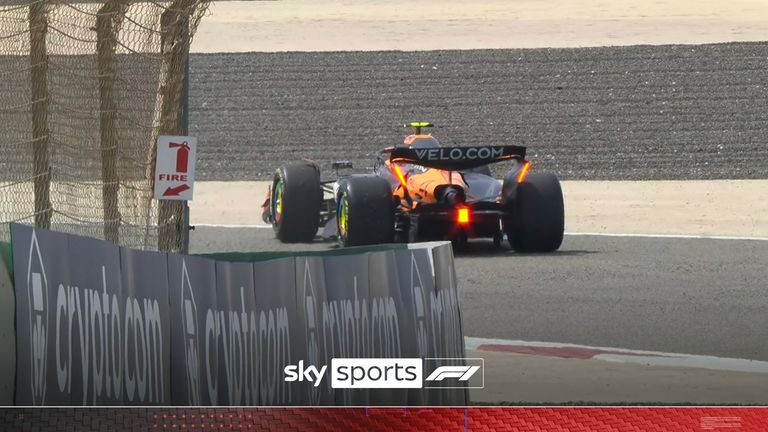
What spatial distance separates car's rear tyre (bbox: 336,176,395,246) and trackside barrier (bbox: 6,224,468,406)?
6357 millimetres

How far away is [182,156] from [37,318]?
2417 mm

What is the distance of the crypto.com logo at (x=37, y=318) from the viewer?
5246mm

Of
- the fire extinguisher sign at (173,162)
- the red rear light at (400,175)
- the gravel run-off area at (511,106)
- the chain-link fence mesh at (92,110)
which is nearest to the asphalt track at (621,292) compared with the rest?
the red rear light at (400,175)

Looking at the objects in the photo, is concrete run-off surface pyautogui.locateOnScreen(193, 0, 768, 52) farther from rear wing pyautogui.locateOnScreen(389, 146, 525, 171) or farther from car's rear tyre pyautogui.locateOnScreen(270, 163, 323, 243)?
rear wing pyautogui.locateOnScreen(389, 146, 525, 171)

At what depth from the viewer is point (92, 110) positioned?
7203mm

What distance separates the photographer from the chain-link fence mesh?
6.72 metres

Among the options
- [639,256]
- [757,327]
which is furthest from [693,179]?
[757,327]

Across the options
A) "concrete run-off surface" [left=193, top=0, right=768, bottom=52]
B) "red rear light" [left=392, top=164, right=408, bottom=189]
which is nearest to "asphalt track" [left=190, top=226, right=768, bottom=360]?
"red rear light" [left=392, top=164, right=408, bottom=189]

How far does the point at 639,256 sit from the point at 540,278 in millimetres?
2051

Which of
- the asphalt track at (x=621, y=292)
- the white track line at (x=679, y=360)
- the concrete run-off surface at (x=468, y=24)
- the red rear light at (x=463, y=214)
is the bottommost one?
the white track line at (x=679, y=360)

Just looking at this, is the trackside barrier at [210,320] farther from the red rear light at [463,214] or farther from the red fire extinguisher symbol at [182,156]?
the red rear light at [463,214]

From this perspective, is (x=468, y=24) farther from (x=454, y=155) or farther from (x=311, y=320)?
(x=311, y=320)

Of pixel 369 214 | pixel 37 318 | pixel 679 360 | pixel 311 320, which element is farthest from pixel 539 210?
pixel 37 318

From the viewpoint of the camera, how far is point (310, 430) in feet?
16.5
